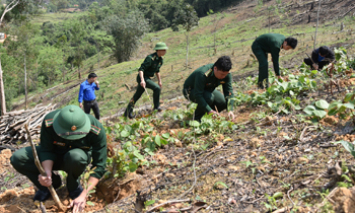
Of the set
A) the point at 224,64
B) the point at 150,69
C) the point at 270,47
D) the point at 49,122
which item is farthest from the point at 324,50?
the point at 49,122

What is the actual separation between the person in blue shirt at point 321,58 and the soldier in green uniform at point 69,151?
4066 mm

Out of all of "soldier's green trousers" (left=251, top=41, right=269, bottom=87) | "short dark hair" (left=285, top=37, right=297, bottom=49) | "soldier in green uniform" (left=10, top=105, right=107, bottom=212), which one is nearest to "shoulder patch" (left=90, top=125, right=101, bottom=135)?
"soldier in green uniform" (left=10, top=105, right=107, bottom=212)

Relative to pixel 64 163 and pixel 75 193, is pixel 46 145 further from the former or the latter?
pixel 75 193

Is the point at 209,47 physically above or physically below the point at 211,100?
above

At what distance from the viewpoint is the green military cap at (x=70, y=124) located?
2.40m

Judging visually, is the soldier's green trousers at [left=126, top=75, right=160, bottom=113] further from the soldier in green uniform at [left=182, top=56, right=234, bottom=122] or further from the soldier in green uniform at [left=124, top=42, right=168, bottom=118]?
the soldier in green uniform at [left=182, top=56, right=234, bottom=122]

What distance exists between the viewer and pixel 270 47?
5035 mm

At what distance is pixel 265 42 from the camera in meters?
5.14

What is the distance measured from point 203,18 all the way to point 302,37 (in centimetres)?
662

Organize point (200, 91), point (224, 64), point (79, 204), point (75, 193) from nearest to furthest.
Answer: point (79, 204)
point (75, 193)
point (224, 64)
point (200, 91)

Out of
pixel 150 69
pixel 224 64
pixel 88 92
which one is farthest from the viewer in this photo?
pixel 88 92

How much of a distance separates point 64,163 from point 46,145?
23 centimetres

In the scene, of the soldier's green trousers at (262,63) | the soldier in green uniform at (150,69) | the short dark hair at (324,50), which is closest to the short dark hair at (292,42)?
the soldier's green trousers at (262,63)

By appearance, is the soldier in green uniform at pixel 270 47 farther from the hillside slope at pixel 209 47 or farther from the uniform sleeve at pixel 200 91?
the uniform sleeve at pixel 200 91
